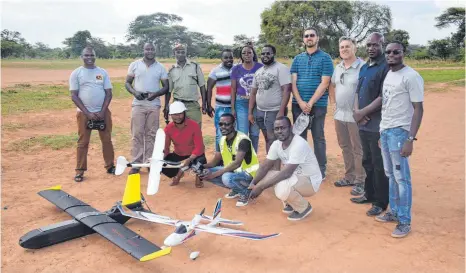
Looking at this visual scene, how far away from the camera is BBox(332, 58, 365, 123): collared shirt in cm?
520

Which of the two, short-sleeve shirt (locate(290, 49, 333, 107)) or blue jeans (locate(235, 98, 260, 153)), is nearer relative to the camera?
short-sleeve shirt (locate(290, 49, 333, 107))

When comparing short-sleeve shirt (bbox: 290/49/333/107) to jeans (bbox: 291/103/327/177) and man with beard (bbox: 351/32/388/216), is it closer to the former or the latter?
jeans (bbox: 291/103/327/177)

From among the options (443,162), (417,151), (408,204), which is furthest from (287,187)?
(417,151)

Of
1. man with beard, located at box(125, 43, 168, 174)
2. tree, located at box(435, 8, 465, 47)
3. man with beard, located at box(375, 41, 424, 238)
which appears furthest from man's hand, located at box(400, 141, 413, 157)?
tree, located at box(435, 8, 465, 47)

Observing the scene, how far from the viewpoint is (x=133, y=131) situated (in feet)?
20.9

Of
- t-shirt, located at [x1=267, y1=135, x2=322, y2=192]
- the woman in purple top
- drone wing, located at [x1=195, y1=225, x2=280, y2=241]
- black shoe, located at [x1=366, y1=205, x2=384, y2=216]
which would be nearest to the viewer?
drone wing, located at [x1=195, y1=225, x2=280, y2=241]

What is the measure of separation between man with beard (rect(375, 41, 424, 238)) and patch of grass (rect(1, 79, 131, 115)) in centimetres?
1165

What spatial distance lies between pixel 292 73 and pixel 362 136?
148cm

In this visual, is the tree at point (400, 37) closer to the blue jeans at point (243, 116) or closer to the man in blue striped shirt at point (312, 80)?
the man in blue striped shirt at point (312, 80)

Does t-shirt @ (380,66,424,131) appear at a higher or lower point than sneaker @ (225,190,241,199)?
higher

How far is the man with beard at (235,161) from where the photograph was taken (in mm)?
5027

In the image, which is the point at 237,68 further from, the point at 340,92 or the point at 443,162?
the point at 443,162

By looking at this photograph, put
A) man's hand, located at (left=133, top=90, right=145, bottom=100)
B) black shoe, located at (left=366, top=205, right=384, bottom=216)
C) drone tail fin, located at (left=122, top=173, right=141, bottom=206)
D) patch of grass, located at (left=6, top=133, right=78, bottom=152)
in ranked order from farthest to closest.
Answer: patch of grass, located at (left=6, top=133, right=78, bottom=152), man's hand, located at (left=133, top=90, right=145, bottom=100), black shoe, located at (left=366, top=205, right=384, bottom=216), drone tail fin, located at (left=122, top=173, right=141, bottom=206)

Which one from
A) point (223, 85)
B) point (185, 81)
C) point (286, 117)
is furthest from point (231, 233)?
point (185, 81)
